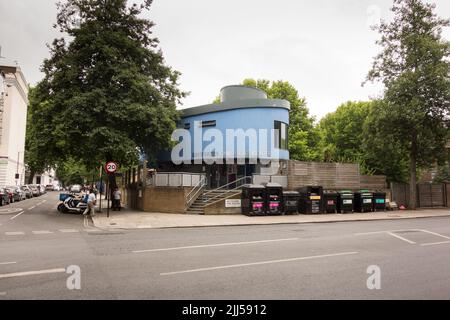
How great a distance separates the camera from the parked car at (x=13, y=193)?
31.9m

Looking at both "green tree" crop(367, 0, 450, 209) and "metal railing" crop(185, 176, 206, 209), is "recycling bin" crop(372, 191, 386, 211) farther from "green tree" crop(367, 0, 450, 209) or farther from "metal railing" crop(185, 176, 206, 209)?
"metal railing" crop(185, 176, 206, 209)

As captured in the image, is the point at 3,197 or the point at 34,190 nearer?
the point at 3,197

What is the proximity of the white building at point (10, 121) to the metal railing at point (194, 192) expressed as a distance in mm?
37882

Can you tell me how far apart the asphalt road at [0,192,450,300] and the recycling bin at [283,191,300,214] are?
973cm

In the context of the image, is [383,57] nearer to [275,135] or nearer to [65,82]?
[275,135]

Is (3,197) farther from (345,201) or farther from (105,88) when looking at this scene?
(345,201)

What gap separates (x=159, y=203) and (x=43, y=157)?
8219 millimetres

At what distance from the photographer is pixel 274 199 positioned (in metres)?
21.8

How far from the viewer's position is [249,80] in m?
45.5

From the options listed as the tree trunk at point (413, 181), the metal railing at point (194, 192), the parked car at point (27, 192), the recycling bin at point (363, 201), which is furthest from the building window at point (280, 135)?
the parked car at point (27, 192)

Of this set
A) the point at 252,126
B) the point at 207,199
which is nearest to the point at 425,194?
the point at 252,126

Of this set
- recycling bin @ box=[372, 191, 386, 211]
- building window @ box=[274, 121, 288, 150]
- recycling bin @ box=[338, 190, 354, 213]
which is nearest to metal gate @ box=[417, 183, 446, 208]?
recycling bin @ box=[372, 191, 386, 211]

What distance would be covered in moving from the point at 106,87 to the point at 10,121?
43.4 meters
